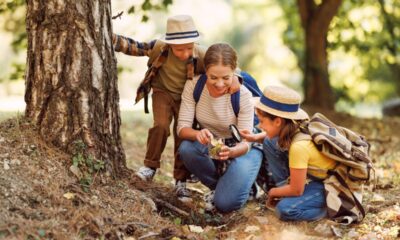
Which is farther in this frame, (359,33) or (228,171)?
(359,33)

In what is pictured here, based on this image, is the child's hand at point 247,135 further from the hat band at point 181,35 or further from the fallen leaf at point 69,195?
the fallen leaf at point 69,195

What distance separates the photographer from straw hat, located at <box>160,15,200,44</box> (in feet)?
14.6

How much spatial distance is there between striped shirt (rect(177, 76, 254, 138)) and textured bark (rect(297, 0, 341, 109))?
5.87m

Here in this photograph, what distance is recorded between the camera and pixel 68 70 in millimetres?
3957

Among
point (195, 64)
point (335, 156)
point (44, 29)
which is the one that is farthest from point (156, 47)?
point (335, 156)

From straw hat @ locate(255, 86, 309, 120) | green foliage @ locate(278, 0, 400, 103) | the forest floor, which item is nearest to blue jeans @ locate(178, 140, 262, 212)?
the forest floor

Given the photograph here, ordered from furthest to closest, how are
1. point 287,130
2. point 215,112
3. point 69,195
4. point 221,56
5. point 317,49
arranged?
1. point 317,49
2. point 215,112
3. point 221,56
4. point 287,130
5. point 69,195

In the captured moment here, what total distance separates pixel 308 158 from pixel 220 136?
0.88 m

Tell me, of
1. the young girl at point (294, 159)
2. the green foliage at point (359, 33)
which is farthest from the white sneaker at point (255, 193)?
the green foliage at point (359, 33)

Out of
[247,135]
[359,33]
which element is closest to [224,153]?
[247,135]

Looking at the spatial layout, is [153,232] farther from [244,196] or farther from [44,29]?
[44,29]

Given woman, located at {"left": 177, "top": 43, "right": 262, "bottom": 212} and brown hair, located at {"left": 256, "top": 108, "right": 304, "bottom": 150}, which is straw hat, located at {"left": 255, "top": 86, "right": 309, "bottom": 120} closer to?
brown hair, located at {"left": 256, "top": 108, "right": 304, "bottom": 150}

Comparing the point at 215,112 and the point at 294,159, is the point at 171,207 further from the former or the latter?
the point at 294,159

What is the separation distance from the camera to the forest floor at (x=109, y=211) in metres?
3.49
